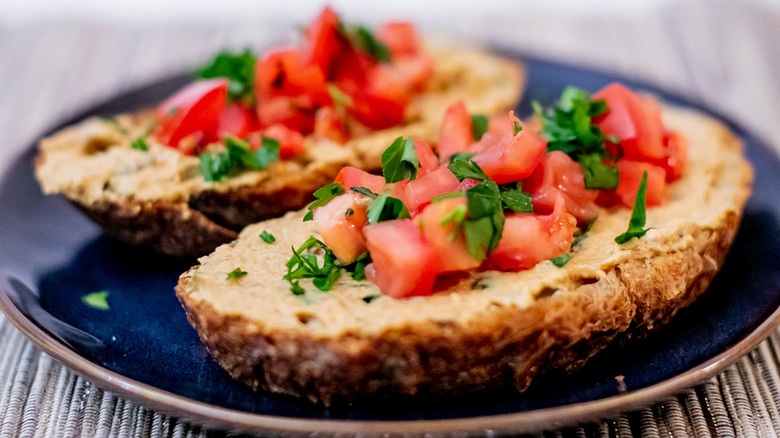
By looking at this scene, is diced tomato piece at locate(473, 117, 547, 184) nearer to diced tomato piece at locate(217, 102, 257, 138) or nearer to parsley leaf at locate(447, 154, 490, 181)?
parsley leaf at locate(447, 154, 490, 181)

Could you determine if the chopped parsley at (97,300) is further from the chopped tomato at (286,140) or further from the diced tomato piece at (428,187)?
the diced tomato piece at (428,187)

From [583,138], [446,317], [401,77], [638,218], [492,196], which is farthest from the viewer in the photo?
[401,77]

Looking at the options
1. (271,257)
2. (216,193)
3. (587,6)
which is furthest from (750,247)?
(587,6)

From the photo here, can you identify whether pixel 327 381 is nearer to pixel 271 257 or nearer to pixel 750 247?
pixel 271 257

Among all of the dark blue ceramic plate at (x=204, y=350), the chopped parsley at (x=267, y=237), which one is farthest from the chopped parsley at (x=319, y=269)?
the dark blue ceramic plate at (x=204, y=350)

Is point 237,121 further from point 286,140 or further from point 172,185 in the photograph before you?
point 172,185

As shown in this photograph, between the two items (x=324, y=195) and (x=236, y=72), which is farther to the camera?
(x=236, y=72)

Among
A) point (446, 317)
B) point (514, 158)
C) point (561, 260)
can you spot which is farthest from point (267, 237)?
point (561, 260)
